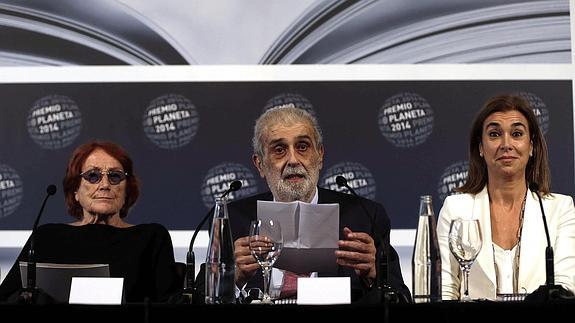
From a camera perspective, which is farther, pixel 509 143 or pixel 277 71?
pixel 277 71

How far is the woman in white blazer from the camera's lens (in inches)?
146

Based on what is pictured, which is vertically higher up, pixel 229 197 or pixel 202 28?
pixel 202 28

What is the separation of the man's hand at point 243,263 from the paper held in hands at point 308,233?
0.11m

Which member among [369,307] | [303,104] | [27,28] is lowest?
[369,307]

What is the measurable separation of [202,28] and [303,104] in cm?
73

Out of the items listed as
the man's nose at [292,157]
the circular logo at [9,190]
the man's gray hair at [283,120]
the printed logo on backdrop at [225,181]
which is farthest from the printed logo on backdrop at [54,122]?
the man's nose at [292,157]

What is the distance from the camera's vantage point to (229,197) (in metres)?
5.24

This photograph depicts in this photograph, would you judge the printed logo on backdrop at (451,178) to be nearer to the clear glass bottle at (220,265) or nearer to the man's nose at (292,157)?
the man's nose at (292,157)

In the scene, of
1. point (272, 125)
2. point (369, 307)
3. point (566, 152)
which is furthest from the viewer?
point (566, 152)

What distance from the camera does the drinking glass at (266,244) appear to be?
3104 mm

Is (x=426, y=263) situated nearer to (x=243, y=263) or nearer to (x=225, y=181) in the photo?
(x=243, y=263)

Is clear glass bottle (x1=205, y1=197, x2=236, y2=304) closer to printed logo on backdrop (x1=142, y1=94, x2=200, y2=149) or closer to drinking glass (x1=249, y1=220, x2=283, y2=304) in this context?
drinking glass (x1=249, y1=220, x2=283, y2=304)

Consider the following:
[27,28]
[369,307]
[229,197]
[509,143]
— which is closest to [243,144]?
[229,197]

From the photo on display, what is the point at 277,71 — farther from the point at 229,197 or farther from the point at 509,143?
the point at 509,143
